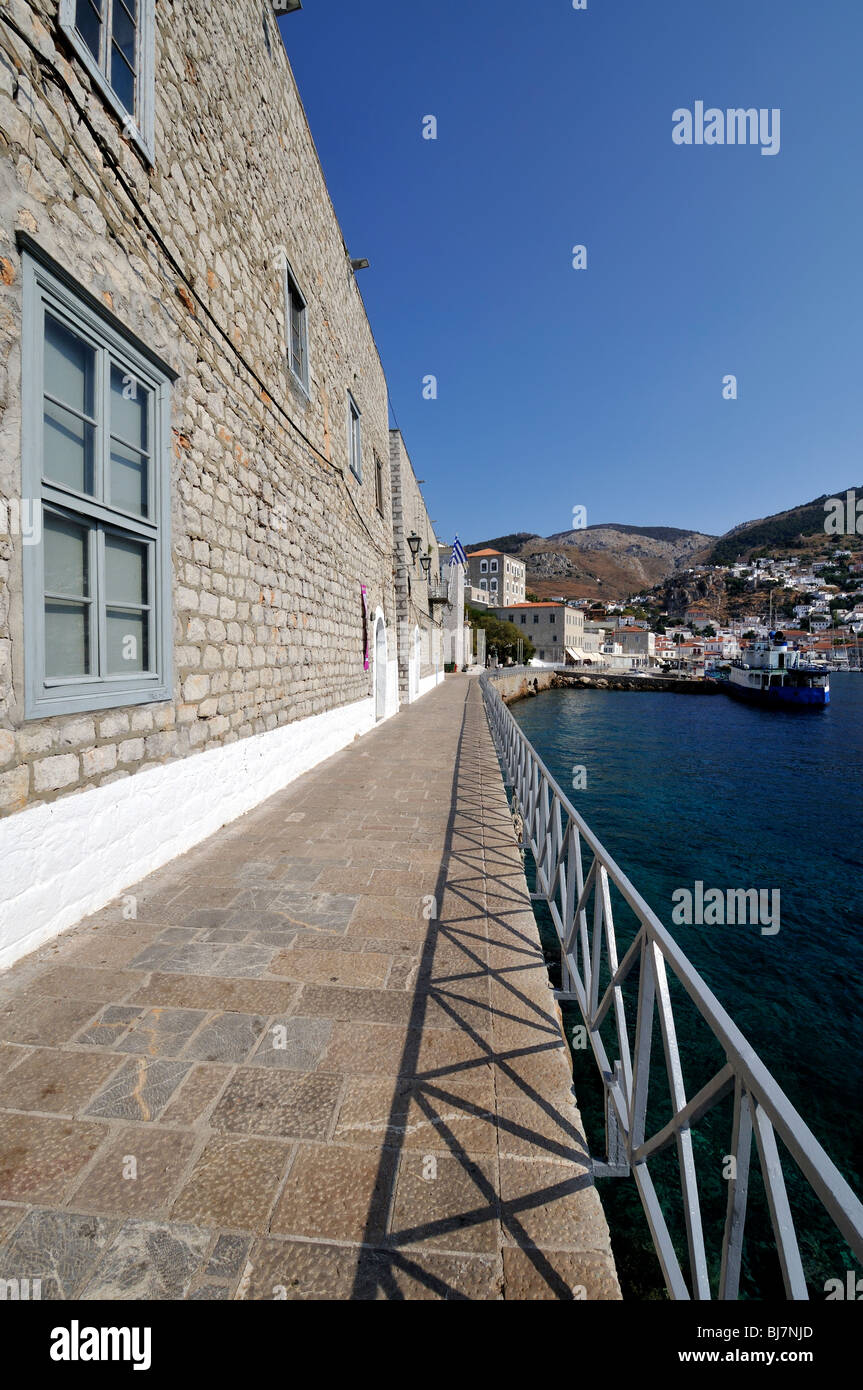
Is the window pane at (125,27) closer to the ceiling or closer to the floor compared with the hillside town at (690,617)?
closer to the floor

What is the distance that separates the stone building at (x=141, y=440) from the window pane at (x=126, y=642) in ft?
0.06

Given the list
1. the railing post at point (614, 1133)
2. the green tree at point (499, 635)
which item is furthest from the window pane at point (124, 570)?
the green tree at point (499, 635)

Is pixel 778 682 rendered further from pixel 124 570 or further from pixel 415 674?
pixel 124 570

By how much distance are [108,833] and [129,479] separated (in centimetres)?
221

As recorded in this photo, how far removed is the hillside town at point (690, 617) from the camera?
72000 millimetres

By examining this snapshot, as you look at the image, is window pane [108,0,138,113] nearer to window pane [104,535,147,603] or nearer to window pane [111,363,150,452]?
window pane [111,363,150,452]

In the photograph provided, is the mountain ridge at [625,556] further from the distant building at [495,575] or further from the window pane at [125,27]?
the window pane at [125,27]

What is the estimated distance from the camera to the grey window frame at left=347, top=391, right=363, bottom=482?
10047 millimetres

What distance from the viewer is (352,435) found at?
10.4 metres

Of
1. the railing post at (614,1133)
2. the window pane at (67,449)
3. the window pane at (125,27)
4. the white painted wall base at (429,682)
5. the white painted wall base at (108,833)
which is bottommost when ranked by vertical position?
the railing post at (614,1133)

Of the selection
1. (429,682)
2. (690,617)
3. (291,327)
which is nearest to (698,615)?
(690,617)

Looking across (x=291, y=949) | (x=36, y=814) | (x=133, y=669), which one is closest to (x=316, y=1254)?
(x=291, y=949)

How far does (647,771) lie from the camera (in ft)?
62.7

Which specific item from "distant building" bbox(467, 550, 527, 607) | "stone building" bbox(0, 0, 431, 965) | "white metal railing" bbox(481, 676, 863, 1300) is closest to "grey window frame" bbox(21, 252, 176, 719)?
"stone building" bbox(0, 0, 431, 965)
